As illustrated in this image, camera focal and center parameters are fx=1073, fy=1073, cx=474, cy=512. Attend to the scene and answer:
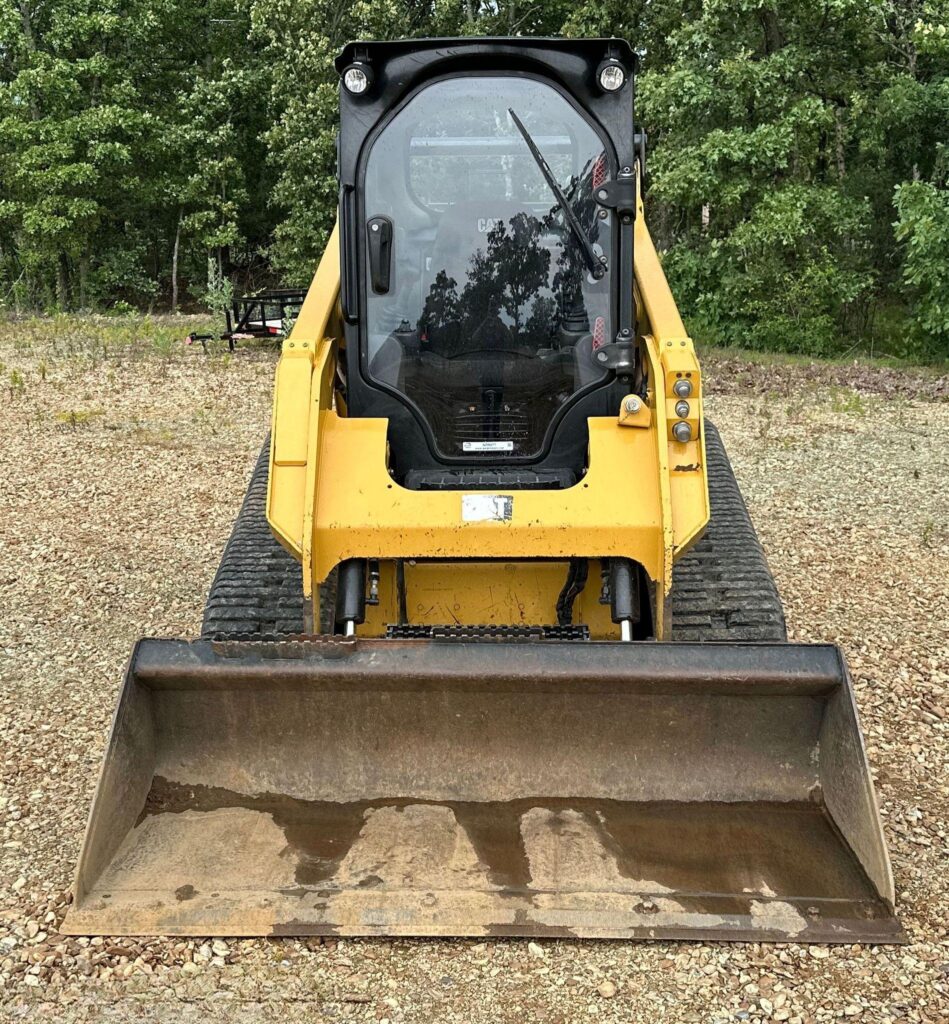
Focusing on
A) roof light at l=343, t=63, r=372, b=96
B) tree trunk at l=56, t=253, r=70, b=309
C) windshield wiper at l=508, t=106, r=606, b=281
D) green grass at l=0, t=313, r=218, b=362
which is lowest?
tree trunk at l=56, t=253, r=70, b=309

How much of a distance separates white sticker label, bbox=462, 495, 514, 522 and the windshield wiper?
97 cm

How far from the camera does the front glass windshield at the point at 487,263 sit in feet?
12.6

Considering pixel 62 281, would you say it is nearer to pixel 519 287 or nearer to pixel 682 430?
pixel 519 287

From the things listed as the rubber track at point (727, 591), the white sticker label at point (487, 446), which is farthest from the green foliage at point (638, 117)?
the white sticker label at point (487, 446)

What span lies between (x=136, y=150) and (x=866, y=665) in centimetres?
2146

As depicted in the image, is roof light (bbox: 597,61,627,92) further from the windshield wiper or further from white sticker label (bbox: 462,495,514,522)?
white sticker label (bbox: 462,495,514,522)

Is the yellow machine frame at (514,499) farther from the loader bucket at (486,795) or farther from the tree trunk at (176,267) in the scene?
the tree trunk at (176,267)

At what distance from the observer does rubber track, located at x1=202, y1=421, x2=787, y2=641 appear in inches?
153

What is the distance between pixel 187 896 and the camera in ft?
9.59

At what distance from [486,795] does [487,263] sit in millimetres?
1898

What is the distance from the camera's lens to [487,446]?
403cm

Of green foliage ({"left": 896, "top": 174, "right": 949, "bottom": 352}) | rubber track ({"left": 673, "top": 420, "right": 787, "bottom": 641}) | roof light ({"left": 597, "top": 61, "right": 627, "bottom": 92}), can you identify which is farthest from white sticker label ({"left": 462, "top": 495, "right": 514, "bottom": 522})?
green foliage ({"left": 896, "top": 174, "right": 949, "bottom": 352})

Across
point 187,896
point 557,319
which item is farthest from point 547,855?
point 557,319

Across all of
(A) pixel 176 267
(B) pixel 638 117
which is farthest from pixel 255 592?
(A) pixel 176 267
